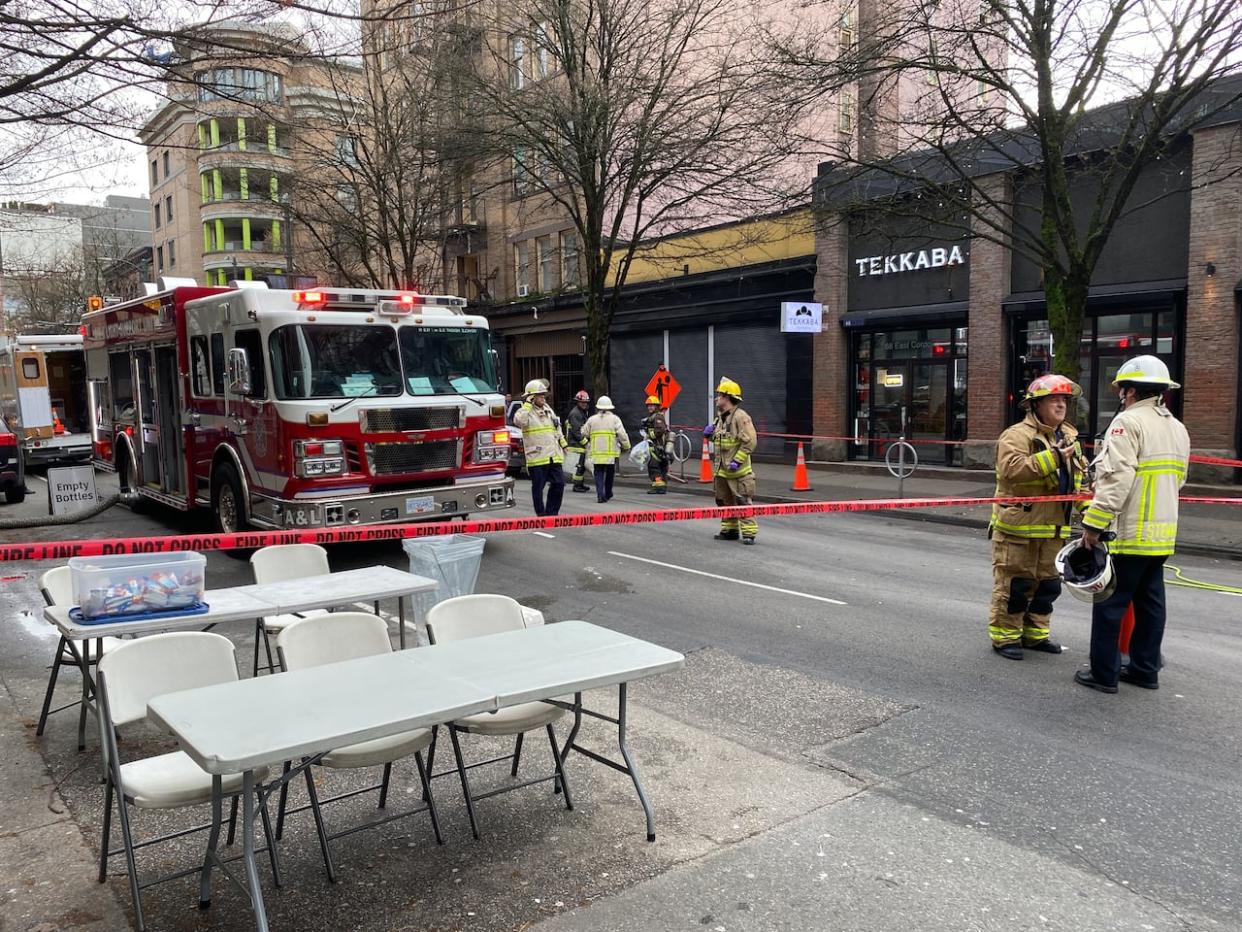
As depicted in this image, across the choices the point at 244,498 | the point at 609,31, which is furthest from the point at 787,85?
the point at 244,498

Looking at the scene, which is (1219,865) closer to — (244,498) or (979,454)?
(244,498)

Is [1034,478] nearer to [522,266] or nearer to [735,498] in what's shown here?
[735,498]

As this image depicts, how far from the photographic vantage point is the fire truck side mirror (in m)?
9.69

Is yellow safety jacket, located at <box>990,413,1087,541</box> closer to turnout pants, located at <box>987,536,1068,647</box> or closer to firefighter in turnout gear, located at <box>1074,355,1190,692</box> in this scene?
turnout pants, located at <box>987,536,1068,647</box>

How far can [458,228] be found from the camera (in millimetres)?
32344

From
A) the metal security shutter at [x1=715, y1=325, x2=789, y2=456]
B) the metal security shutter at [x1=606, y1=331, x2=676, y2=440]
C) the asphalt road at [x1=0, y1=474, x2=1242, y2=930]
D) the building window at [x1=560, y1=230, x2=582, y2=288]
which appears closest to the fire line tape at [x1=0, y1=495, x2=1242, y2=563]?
the asphalt road at [x1=0, y1=474, x2=1242, y2=930]

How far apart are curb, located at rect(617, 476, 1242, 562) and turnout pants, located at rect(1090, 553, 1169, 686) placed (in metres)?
6.44

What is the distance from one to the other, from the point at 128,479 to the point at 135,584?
10.7 metres

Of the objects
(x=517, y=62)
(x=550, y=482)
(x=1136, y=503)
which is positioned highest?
(x=517, y=62)

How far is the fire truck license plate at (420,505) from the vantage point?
10023 mm

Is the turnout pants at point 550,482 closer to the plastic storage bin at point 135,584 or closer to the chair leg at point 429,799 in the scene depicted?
the plastic storage bin at point 135,584

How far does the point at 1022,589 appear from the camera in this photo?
6.57m

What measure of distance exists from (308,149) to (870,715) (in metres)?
24.4

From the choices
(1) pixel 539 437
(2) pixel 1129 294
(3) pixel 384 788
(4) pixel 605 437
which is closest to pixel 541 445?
(1) pixel 539 437
